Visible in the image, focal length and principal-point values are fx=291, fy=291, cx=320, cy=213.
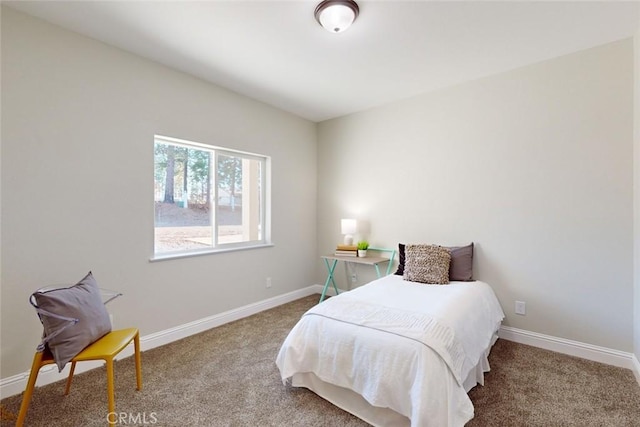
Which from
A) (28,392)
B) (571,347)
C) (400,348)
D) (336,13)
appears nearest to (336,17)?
(336,13)

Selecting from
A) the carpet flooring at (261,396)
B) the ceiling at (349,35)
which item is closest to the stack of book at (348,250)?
the carpet flooring at (261,396)

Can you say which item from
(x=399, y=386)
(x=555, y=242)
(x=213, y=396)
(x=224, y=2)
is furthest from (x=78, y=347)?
(x=555, y=242)

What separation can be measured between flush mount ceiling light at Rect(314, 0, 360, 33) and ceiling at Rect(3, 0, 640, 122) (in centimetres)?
6

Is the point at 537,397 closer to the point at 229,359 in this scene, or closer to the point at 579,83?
the point at 229,359

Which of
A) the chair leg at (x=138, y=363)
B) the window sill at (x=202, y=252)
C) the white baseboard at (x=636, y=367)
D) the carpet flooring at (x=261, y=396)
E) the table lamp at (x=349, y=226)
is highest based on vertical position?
the table lamp at (x=349, y=226)

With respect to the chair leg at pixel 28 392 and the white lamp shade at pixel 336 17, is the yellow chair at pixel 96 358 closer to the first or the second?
the chair leg at pixel 28 392

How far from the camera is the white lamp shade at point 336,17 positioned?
1.87m

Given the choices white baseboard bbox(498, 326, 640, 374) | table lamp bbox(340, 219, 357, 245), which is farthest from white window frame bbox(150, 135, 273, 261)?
white baseboard bbox(498, 326, 640, 374)

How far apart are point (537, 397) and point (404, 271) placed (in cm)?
135

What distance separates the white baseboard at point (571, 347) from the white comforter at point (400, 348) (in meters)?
0.63

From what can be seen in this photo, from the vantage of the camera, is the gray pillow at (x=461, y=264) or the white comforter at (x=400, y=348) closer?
the white comforter at (x=400, y=348)

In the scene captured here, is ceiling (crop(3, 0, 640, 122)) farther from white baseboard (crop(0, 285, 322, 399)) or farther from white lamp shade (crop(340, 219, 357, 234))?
white baseboard (crop(0, 285, 322, 399))

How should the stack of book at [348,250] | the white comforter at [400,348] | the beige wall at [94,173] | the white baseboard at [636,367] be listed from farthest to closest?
1. the stack of book at [348,250]
2. the white baseboard at [636,367]
3. the beige wall at [94,173]
4. the white comforter at [400,348]

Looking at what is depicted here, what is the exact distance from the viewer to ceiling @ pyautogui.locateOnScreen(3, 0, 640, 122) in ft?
6.40
